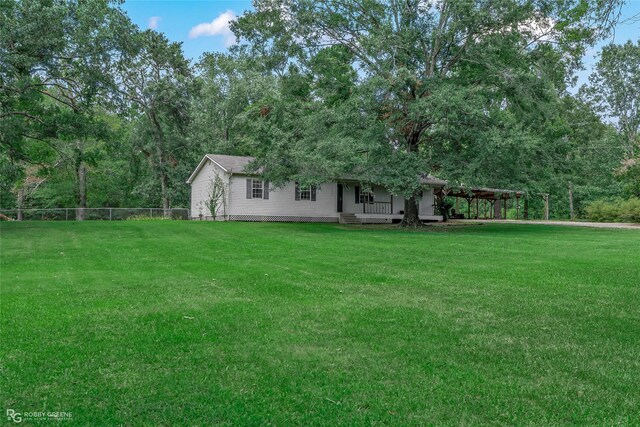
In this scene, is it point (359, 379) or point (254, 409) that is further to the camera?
point (359, 379)

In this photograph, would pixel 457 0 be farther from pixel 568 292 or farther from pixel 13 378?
pixel 13 378

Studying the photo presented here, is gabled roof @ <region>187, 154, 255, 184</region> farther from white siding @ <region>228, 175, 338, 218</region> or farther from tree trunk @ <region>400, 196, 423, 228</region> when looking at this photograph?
tree trunk @ <region>400, 196, 423, 228</region>

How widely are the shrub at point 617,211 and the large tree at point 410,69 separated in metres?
10.8

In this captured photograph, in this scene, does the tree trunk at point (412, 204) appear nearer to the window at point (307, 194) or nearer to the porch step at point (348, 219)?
the porch step at point (348, 219)

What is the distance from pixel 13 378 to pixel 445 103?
52.0ft

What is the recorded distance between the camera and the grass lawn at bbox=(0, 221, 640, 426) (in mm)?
3041

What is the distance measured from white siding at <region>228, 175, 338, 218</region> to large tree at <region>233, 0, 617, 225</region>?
4.07 m

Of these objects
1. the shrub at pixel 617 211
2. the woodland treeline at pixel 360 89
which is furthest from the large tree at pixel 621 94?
the woodland treeline at pixel 360 89

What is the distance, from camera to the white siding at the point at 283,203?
1010 inches

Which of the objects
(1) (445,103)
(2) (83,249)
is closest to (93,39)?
(2) (83,249)

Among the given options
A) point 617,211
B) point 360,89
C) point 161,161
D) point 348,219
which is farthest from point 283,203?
point 617,211

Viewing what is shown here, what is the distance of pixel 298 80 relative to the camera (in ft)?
72.3

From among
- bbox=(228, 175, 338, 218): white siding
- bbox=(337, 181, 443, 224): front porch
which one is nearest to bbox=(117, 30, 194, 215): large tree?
bbox=(228, 175, 338, 218): white siding

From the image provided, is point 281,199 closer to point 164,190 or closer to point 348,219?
point 348,219
